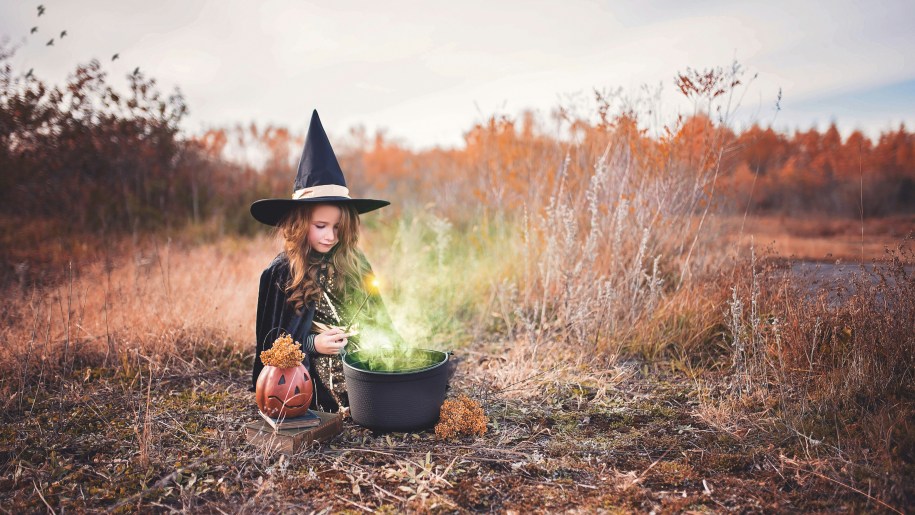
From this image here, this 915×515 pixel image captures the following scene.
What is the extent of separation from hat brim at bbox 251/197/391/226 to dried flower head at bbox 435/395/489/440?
114cm

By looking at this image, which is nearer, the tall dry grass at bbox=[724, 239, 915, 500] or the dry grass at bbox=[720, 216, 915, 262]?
the tall dry grass at bbox=[724, 239, 915, 500]

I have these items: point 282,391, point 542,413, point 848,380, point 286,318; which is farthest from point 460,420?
point 848,380

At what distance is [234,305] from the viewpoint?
4559 mm

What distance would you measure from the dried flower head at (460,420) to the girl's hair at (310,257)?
2.99 ft

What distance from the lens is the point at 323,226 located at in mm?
2902

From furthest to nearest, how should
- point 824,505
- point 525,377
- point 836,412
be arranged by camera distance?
point 525,377 < point 836,412 < point 824,505

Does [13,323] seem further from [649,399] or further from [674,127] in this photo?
[674,127]

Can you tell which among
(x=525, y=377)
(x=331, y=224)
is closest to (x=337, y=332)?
(x=331, y=224)

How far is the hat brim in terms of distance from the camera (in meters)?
2.70

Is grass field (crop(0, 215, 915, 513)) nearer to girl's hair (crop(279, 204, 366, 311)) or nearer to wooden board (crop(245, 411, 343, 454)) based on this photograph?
wooden board (crop(245, 411, 343, 454))

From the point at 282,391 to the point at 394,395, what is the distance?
53cm

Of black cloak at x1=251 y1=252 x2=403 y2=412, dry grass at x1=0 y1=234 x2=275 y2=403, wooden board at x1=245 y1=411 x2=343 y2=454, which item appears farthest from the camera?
dry grass at x1=0 y1=234 x2=275 y2=403

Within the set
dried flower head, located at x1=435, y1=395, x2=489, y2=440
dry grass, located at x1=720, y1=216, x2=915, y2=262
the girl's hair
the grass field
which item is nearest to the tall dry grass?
the grass field

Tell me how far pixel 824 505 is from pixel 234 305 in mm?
4243
